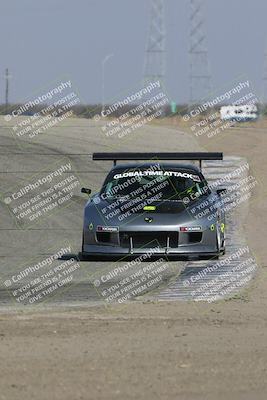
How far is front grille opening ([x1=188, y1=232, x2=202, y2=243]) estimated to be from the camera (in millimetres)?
13406

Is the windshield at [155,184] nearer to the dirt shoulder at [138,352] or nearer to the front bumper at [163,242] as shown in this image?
the front bumper at [163,242]

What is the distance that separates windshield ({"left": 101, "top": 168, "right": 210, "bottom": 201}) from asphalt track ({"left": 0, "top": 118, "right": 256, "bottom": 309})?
3.51 feet

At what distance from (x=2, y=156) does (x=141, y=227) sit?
1462cm

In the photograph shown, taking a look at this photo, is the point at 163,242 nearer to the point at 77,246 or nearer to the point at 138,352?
the point at 77,246

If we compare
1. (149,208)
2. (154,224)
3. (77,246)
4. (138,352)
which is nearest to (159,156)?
(149,208)

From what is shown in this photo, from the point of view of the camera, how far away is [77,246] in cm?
1547

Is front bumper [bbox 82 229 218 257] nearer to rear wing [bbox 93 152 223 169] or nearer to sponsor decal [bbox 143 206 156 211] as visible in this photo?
sponsor decal [bbox 143 206 156 211]

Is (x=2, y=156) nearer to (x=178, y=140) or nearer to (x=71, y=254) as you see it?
(x=178, y=140)

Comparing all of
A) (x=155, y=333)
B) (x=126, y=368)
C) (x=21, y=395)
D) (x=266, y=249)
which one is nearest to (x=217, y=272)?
(x=266, y=249)

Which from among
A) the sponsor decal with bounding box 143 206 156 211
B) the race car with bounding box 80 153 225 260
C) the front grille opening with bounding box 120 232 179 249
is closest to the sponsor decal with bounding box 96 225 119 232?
the race car with bounding box 80 153 225 260

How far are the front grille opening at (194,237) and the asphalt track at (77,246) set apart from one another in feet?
1.00

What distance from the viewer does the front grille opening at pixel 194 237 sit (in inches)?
528

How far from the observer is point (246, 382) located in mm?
6570

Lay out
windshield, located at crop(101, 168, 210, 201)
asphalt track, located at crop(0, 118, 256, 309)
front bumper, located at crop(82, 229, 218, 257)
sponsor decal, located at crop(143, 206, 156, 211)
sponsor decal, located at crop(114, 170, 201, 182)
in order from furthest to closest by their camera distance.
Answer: sponsor decal, located at crop(114, 170, 201, 182)
windshield, located at crop(101, 168, 210, 201)
sponsor decal, located at crop(143, 206, 156, 211)
front bumper, located at crop(82, 229, 218, 257)
asphalt track, located at crop(0, 118, 256, 309)
